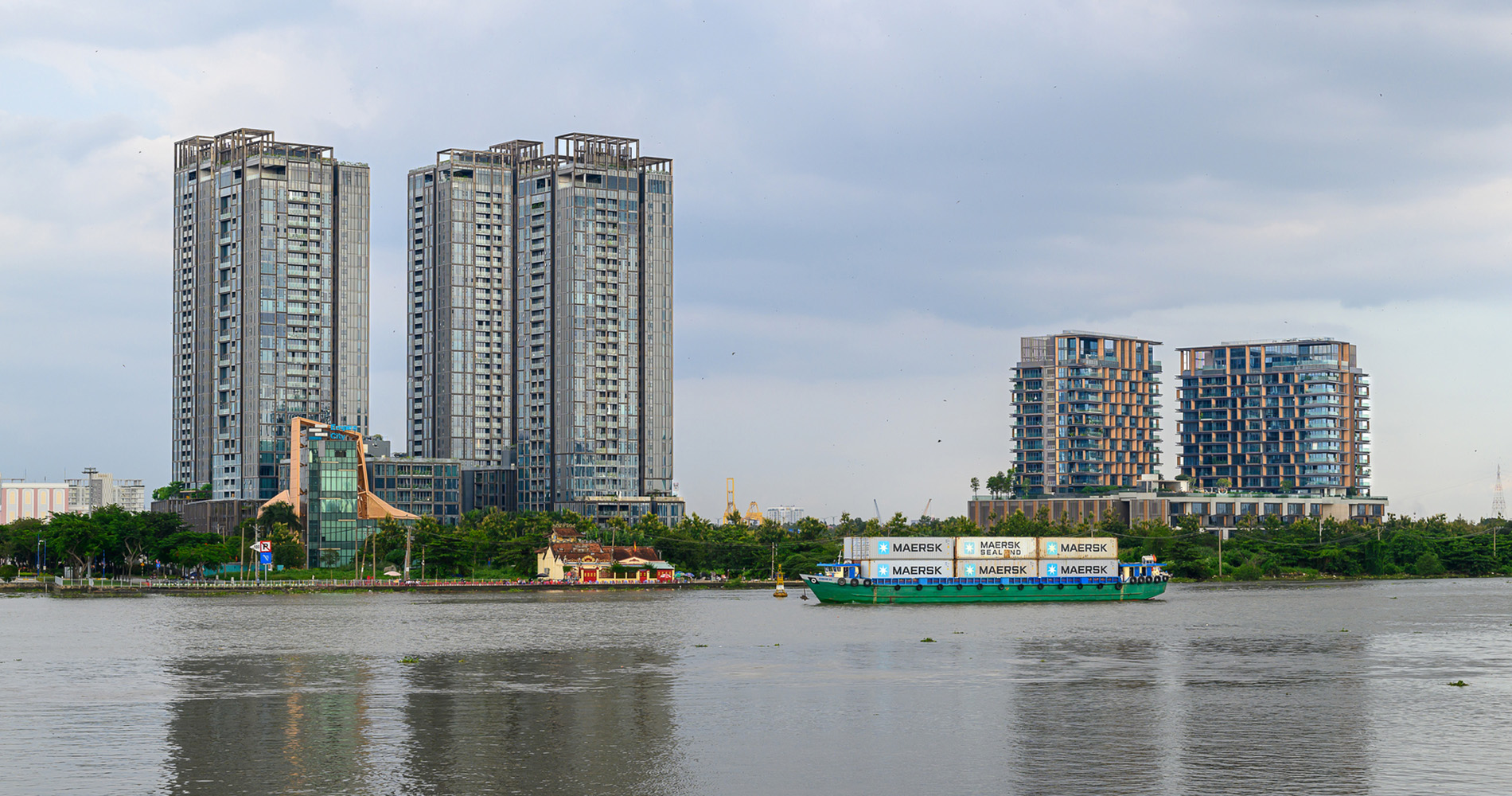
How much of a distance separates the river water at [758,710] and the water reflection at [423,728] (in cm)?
26

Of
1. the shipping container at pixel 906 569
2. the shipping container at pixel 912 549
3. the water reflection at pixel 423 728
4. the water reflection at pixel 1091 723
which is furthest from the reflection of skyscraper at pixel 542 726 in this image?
the shipping container at pixel 912 549

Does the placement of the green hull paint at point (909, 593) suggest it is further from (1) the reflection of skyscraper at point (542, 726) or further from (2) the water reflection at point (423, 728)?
(2) the water reflection at point (423, 728)

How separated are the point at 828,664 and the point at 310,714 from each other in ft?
123

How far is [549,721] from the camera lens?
223 feet

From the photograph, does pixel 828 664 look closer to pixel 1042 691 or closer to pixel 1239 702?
pixel 1042 691

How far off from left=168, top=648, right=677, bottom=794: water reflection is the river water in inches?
10.2

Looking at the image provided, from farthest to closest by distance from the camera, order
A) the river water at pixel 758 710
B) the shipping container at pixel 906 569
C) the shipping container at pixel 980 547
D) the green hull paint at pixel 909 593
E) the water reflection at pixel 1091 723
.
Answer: the shipping container at pixel 980 547
the shipping container at pixel 906 569
the green hull paint at pixel 909 593
the river water at pixel 758 710
the water reflection at pixel 1091 723

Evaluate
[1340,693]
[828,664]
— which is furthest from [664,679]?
[1340,693]

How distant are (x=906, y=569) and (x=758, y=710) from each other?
125 m

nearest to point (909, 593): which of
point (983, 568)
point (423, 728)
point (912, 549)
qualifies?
point (912, 549)

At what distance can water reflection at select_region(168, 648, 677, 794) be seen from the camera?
5253 centimetres

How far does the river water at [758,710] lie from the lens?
53250mm

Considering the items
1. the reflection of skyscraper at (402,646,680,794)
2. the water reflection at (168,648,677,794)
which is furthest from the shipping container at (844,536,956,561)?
the water reflection at (168,648,677,794)

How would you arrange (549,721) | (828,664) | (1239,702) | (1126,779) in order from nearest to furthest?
(1126,779), (549,721), (1239,702), (828,664)
